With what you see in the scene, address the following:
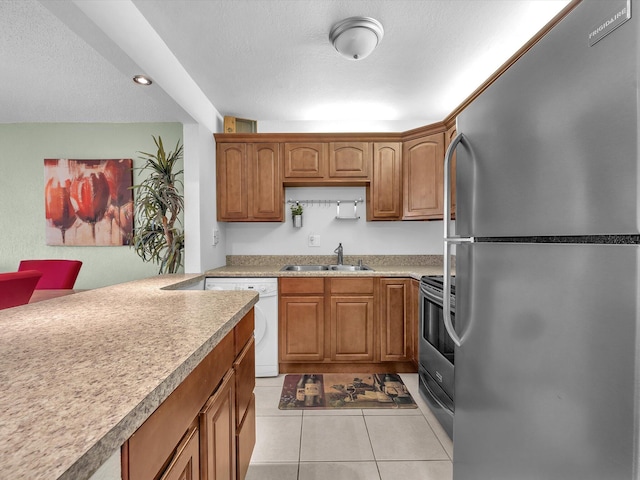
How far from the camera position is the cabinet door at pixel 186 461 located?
2.29 ft

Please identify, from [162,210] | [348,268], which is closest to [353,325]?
[348,268]

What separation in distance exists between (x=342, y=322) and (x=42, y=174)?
3.67 m

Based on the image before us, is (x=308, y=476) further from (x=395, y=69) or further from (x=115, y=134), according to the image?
(x=115, y=134)

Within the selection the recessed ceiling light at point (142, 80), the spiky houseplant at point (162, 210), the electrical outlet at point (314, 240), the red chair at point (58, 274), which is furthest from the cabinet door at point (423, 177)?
the red chair at point (58, 274)

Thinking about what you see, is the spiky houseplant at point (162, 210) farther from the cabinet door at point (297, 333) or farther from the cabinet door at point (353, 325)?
the cabinet door at point (353, 325)

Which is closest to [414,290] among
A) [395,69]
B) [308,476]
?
[308,476]

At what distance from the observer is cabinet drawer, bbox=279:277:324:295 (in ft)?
8.93

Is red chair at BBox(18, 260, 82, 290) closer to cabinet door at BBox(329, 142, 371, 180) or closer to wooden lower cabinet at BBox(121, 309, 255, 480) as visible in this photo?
wooden lower cabinet at BBox(121, 309, 255, 480)

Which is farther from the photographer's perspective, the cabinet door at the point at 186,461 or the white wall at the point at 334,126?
the white wall at the point at 334,126

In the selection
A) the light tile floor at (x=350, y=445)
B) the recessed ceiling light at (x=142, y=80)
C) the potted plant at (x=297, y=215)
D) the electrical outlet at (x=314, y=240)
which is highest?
the recessed ceiling light at (x=142, y=80)

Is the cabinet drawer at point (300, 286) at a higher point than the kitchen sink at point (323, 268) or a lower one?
lower

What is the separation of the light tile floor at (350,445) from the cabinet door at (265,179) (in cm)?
175

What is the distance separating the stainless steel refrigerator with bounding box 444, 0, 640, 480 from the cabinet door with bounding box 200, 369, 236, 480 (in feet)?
2.82

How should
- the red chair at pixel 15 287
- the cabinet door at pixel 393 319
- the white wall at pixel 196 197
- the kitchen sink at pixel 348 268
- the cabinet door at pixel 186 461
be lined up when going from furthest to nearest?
the kitchen sink at pixel 348 268 < the cabinet door at pixel 393 319 < the white wall at pixel 196 197 < the red chair at pixel 15 287 < the cabinet door at pixel 186 461
